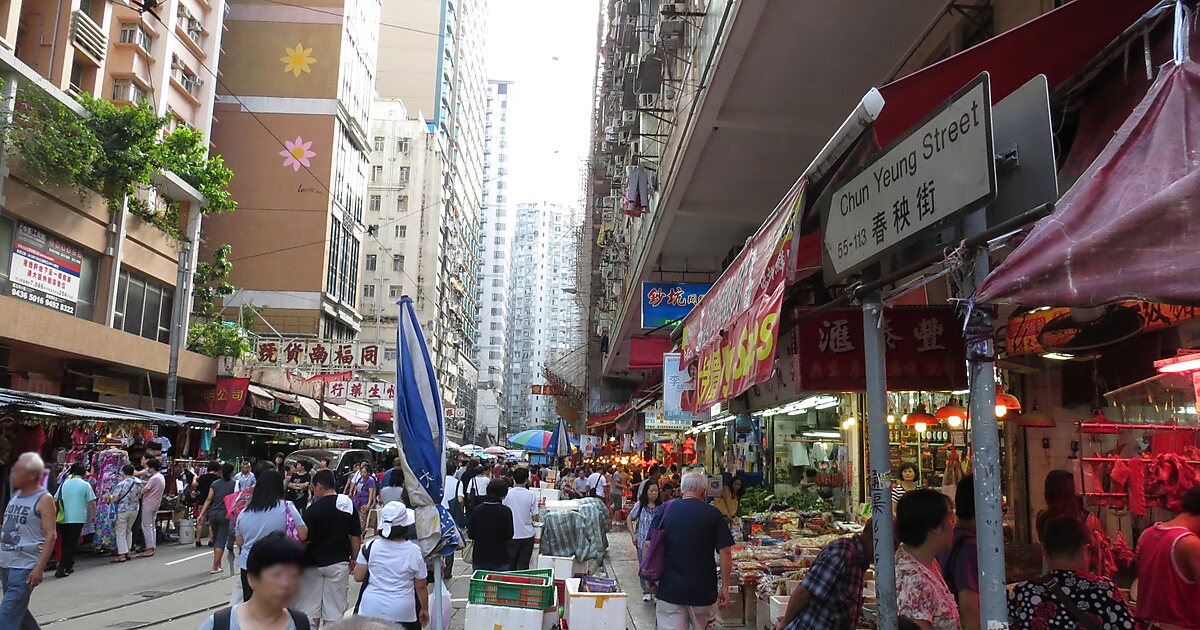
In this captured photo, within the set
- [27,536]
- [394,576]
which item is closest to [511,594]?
[394,576]

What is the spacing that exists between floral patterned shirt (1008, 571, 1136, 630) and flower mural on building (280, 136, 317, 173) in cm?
4085

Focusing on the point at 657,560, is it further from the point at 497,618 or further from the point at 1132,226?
the point at 1132,226

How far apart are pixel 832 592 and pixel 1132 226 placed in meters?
2.47

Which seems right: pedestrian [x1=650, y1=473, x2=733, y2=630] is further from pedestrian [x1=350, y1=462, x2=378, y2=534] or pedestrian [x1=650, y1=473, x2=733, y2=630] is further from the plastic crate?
pedestrian [x1=350, y1=462, x2=378, y2=534]

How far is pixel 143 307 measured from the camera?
930 inches

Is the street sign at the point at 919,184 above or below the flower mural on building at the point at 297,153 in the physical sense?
below

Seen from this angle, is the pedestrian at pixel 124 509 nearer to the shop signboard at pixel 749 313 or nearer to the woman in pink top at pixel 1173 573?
the shop signboard at pixel 749 313

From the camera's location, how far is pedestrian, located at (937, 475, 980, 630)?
13.5 feet

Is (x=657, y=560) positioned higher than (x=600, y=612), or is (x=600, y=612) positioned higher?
(x=657, y=560)

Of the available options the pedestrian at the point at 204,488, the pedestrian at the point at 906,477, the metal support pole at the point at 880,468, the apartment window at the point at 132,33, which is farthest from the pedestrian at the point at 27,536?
the apartment window at the point at 132,33

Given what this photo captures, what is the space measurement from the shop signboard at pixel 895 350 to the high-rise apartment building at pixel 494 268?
325 feet

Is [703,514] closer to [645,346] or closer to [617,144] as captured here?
[645,346]

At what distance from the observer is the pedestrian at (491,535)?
28.7ft

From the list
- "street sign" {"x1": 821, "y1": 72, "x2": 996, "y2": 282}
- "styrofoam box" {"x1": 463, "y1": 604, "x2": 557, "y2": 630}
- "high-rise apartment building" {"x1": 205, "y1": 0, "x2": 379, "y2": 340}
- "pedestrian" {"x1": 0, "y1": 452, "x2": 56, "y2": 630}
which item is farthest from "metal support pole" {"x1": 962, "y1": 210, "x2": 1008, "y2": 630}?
"high-rise apartment building" {"x1": 205, "y1": 0, "x2": 379, "y2": 340}
